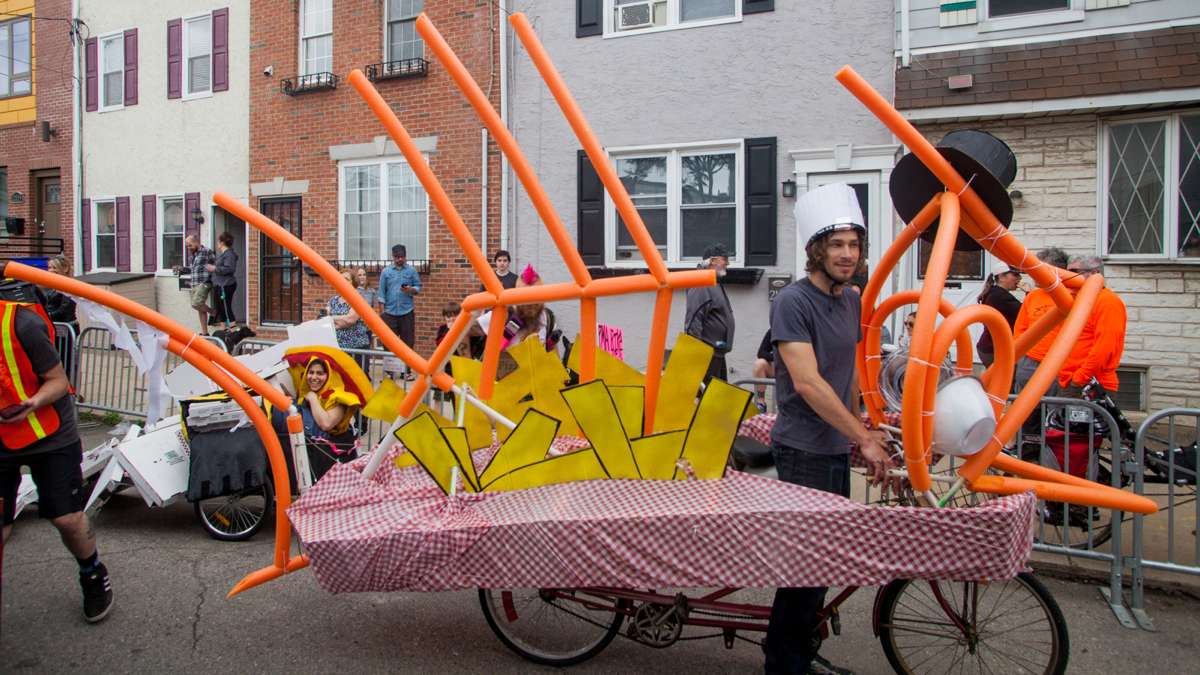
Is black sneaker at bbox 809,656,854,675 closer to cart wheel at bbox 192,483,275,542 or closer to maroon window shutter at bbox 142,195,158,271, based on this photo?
cart wheel at bbox 192,483,275,542

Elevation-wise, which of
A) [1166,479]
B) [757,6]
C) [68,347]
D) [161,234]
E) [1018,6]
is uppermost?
[757,6]

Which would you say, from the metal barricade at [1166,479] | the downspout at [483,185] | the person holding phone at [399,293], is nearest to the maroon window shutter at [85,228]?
the person holding phone at [399,293]

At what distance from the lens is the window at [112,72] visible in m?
15.7

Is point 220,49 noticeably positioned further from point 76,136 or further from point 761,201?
point 761,201

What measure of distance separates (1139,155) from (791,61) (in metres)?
3.90

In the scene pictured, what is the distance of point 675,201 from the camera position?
35.2 feet

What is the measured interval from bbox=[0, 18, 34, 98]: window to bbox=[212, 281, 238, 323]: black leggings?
8.16m

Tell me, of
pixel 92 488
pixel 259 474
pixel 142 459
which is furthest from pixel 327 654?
pixel 92 488

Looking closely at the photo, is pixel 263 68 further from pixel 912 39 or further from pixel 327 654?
pixel 327 654

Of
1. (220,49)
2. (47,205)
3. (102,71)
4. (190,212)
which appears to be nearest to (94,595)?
(190,212)

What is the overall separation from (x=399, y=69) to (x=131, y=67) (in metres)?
6.82

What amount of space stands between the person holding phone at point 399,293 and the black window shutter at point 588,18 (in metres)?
3.90

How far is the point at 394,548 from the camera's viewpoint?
3.08 m

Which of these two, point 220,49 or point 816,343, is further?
point 220,49
